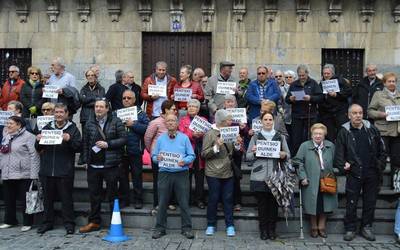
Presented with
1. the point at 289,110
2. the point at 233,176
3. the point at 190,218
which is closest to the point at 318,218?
the point at 233,176

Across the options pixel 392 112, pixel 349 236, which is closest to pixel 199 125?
pixel 349 236

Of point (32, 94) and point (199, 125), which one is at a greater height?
point (32, 94)

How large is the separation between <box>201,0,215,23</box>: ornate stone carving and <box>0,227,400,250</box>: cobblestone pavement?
6691mm

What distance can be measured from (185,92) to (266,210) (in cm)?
279

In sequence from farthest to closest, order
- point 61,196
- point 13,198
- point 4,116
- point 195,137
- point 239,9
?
1. point 239,9
2. point 4,116
3. point 13,198
4. point 195,137
5. point 61,196

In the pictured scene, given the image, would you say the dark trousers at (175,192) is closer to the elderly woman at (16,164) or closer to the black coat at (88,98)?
the elderly woman at (16,164)

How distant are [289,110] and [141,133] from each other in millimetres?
3414

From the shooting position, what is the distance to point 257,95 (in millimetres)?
10055

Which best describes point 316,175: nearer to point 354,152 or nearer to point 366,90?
point 354,152

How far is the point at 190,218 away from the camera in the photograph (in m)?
8.84

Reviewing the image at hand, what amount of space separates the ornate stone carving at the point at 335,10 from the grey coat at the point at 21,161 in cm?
824

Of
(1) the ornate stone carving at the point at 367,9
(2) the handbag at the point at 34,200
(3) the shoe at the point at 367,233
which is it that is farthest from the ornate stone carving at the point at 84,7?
(3) the shoe at the point at 367,233

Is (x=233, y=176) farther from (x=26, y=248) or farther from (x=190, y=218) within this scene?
(x=26, y=248)

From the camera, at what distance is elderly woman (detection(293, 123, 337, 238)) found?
28.4ft
